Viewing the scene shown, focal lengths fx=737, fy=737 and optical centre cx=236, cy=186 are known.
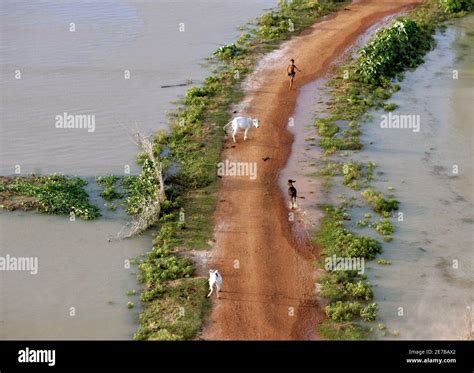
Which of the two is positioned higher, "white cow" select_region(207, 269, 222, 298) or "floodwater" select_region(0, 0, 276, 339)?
"floodwater" select_region(0, 0, 276, 339)

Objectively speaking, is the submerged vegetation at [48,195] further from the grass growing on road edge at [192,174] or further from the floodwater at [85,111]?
the grass growing on road edge at [192,174]

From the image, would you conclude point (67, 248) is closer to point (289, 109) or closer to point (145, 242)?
point (145, 242)

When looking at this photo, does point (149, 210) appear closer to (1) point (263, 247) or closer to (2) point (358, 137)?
(1) point (263, 247)

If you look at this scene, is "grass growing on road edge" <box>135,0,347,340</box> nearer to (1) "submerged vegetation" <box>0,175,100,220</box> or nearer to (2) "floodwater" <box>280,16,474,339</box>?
(1) "submerged vegetation" <box>0,175,100,220</box>

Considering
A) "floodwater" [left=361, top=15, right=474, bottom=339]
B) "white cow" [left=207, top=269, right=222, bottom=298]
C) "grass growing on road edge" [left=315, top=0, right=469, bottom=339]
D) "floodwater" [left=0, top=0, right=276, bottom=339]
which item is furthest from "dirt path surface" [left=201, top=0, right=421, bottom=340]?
"floodwater" [left=0, top=0, right=276, bottom=339]

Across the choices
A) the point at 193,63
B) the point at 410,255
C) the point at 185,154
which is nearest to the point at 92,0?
the point at 193,63

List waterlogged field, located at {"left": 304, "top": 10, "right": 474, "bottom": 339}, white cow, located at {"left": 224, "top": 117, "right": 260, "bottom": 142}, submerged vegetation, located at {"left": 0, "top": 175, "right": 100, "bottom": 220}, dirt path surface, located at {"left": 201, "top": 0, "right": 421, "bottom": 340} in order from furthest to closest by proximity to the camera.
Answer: white cow, located at {"left": 224, "top": 117, "right": 260, "bottom": 142}, submerged vegetation, located at {"left": 0, "top": 175, "right": 100, "bottom": 220}, waterlogged field, located at {"left": 304, "top": 10, "right": 474, "bottom": 339}, dirt path surface, located at {"left": 201, "top": 0, "right": 421, "bottom": 340}
